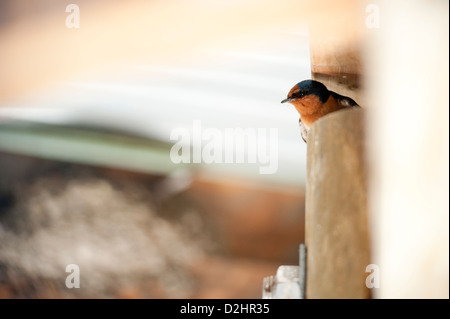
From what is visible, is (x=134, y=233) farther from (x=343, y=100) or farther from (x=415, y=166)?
(x=415, y=166)

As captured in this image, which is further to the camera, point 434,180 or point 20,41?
point 20,41

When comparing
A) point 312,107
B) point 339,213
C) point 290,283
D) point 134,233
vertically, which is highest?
point 312,107

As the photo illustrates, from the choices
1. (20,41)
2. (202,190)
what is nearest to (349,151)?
(202,190)

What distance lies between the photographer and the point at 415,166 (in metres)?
0.71

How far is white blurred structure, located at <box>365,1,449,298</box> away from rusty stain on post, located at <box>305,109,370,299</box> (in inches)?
0.9

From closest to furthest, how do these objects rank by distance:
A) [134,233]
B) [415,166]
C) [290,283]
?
1. [415,166]
2. [290,283]
3. [134,233]

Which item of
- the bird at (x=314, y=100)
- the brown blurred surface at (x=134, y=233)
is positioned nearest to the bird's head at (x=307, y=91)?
the bird at (x=314, y=100)

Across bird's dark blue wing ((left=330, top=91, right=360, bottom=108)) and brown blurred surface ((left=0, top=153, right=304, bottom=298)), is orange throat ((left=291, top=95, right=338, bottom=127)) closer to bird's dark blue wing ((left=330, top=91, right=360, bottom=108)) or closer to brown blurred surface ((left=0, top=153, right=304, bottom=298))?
bird's dark blue wing ((left=330, top=91, right=360, bottom=108))

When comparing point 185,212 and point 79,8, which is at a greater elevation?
point 79,8

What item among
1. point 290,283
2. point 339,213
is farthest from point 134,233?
point 339,213

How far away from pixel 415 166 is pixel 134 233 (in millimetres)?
1894

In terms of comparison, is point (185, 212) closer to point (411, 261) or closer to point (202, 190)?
point (202, 190)
